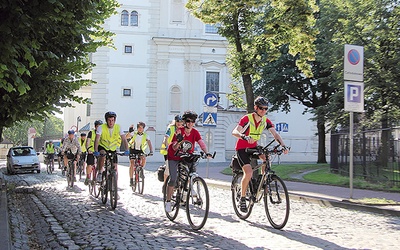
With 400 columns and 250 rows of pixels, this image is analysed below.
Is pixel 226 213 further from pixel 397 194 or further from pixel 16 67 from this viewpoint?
pixel 397 194

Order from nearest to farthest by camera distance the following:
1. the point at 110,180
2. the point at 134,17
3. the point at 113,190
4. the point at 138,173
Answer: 1. the point at 113,190
2. the point at 110,180
3. the point at 138,173
4. the point at 134,17

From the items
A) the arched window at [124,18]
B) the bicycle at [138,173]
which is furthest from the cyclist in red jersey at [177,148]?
the arched window at [124,18]

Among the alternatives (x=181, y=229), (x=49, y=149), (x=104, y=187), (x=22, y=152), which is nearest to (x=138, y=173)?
(x=104, y=187)

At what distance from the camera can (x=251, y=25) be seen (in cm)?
1931

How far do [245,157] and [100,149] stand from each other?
12.8ft

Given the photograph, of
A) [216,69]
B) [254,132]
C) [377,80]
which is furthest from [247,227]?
[216,69]

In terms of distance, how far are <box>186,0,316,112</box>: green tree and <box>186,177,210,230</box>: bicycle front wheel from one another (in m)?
11.4

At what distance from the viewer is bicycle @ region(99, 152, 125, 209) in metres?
10.3

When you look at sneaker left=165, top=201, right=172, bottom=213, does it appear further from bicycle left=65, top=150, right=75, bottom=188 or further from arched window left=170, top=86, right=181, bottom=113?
arched window left=170, top=86, right=181, bottom=113

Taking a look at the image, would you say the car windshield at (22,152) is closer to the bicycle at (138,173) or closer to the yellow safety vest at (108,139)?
the bicycle at (138,173)

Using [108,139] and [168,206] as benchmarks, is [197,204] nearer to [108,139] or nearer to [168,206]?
[168,206]

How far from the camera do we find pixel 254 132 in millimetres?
8586

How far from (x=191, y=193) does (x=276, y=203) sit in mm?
1359

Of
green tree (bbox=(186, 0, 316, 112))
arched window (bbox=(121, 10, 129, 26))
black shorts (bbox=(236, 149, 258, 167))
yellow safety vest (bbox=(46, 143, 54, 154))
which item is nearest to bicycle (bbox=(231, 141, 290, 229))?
black shorts (bbox=(236, 149, 258, 167))
